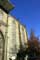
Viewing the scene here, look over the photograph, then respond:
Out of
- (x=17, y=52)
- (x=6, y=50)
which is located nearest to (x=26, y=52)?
(x=17, y=52)

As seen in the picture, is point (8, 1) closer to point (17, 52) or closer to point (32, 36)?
point (17, 52)

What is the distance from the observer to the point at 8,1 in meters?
22.0

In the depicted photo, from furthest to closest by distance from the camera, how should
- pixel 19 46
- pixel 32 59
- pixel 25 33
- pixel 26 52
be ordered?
1. pixel 25 33
2. pixel 19 46
3. pixel 26 52
4. pixel 32 59

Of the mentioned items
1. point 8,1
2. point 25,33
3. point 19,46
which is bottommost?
point 19,46

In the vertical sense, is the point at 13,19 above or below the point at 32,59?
above

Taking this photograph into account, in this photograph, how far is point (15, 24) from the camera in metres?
22.2

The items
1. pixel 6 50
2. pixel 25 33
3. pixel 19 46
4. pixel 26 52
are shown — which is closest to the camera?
pixel 6 50

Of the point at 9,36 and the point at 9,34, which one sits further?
the point at 9,34

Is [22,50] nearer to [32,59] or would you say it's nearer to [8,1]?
[32,59]

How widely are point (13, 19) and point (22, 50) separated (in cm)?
383

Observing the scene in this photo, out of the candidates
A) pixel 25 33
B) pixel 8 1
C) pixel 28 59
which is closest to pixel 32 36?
pixel 25 33

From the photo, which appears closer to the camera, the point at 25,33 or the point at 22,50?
the point at 22,50

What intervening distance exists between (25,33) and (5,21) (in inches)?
231

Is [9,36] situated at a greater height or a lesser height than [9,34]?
lesser
